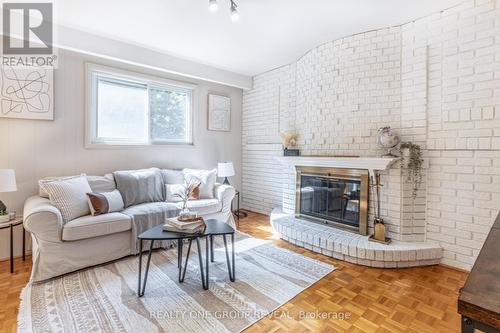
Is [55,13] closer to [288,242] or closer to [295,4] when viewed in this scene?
[295,4]

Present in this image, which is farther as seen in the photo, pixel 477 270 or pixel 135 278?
pixel 135 278

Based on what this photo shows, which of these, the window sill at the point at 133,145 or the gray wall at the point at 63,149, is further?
the window sill at the point at 133,145

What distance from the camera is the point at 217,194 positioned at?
11.8 ft

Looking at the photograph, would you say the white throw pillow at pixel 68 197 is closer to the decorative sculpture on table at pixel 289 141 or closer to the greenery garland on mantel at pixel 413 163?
the decorative sculpture on table at pixel 289 141

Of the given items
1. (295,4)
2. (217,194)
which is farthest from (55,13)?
(217,194)

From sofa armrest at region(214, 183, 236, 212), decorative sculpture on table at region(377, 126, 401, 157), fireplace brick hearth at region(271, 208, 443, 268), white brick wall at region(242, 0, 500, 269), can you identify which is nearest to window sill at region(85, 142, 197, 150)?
sofa armrest at region(214, 183, 236, 212)

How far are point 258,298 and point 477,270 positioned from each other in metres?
1.50

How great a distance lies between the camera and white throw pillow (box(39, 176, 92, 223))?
246 cm

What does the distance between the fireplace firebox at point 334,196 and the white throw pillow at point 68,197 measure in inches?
103

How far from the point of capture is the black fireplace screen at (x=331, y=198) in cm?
309

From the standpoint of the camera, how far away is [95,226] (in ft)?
8.02

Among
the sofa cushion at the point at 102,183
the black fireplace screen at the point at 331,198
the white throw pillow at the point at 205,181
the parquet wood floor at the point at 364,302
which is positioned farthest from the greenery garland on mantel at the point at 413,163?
the sofa cushion at the point at 102,183

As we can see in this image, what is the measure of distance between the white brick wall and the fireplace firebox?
0.86 ft

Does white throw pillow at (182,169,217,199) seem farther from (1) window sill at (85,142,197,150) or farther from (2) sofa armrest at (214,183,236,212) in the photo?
(1) window sill at (85,142,197,150)
